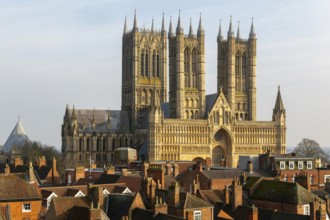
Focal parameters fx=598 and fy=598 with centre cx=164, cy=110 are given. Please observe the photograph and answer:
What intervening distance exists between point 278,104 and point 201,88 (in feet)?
61.8

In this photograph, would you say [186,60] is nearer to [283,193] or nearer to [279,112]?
[279,112]

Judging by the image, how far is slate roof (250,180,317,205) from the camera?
42597mm

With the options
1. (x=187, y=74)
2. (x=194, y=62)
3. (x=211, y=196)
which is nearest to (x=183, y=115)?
(x=187, y=74)

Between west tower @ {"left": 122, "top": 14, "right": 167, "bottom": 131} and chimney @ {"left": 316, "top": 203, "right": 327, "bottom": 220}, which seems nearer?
chimney @ {"left": 316, "top": 203, "right": 327, "bottom": 220}

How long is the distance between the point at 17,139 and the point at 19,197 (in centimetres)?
9663

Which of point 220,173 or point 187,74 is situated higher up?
point 187,74

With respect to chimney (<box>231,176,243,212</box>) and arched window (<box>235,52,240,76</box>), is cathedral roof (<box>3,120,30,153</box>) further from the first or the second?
chimney (<box>231,176,243,212</box>)

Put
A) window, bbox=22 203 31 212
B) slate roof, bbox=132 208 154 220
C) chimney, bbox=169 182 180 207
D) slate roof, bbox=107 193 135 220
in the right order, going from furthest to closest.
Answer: window, bbox=22 203 31 212
slate roof, bbox=107 193 135 220
chimney, bbox=169 182 180 207
slate roof, bbox=132 208 154 220

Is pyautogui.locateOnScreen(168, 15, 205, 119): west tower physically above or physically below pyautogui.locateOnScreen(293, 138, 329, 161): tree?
above

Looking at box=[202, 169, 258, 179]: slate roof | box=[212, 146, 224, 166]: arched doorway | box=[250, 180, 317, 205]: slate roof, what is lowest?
box=[250, 180, 317, 205]: slate roof

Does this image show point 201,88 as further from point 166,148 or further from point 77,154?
point 77,154

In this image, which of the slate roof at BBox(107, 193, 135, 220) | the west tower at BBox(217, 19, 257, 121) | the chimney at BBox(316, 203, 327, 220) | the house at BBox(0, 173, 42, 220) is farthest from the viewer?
the west tower at BBox(217, 19, 257, 121)

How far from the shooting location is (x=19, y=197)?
135ft

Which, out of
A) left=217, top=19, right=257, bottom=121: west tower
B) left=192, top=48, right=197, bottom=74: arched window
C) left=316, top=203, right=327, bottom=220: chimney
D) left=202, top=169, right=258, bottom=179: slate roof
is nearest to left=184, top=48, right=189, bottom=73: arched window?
left=192, top=48, right=197, bottom=74: arched window
